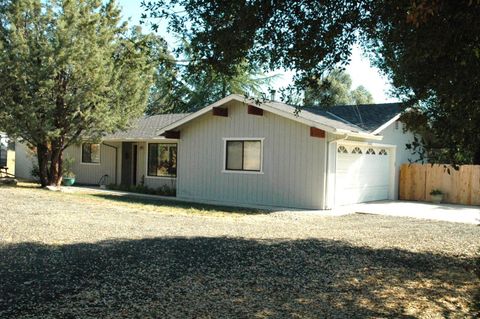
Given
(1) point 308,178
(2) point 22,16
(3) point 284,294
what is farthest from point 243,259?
(2) point 22,16

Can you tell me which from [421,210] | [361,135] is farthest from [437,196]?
[361,135]

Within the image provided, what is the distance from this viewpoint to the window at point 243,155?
1706cm

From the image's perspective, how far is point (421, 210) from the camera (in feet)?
52.4

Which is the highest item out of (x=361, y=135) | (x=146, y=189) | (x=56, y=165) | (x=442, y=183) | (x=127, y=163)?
(x=361, y=135)

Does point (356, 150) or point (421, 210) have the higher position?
point (356, 150)

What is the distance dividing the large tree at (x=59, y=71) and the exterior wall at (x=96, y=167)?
3.52m

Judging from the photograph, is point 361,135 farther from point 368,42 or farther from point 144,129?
point 144,129

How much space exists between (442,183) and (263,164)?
7767 mm

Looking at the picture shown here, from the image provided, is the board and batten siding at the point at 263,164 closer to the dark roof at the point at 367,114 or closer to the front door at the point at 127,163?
the dark roof at the point at 367,114

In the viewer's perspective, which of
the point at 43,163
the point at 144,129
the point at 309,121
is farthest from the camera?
the point at 144,129

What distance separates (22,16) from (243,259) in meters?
15.9

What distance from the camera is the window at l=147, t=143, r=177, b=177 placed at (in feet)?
71.3

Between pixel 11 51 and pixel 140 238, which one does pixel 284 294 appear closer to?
pixel 140 238

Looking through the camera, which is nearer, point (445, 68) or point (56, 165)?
point (445, 68)
